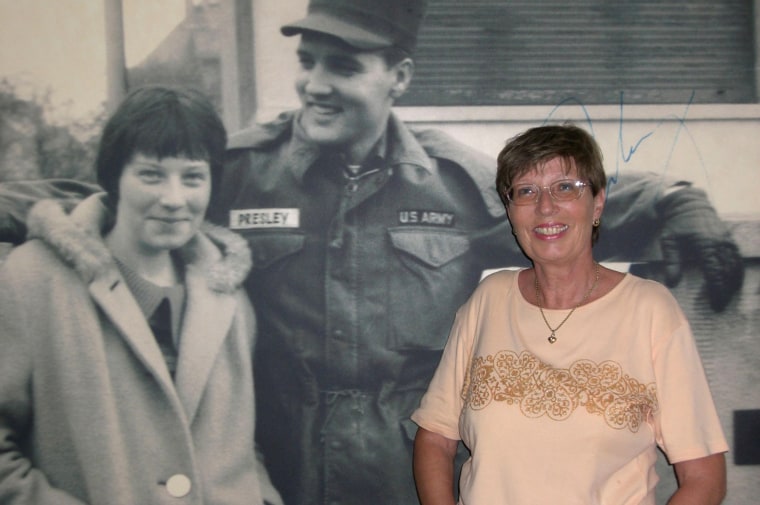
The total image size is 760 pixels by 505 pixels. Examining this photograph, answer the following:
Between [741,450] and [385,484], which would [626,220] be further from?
[385,484]

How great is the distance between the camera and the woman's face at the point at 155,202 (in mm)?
2176

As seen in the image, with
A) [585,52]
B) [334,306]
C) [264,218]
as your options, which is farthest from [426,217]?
[585,52]

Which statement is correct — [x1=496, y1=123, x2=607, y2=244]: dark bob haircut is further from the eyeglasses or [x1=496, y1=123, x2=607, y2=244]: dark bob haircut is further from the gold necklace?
the gold necklace

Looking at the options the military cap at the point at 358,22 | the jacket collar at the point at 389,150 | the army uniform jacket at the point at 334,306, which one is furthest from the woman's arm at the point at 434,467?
the military cap at the point at 358,22

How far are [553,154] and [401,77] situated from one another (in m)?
0.61

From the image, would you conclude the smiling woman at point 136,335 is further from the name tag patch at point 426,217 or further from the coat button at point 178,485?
the name tag patch at point 426,217

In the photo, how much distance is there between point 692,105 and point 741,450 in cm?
110

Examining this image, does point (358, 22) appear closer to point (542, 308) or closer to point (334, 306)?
point (334, 306)

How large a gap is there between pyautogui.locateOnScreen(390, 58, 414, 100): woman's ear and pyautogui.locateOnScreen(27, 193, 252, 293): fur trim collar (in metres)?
0.64

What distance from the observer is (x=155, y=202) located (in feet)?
7.14

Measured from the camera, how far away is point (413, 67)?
227 centimetres

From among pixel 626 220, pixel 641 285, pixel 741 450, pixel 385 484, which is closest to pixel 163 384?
pixel 385 484

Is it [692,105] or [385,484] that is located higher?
A: [692,105]

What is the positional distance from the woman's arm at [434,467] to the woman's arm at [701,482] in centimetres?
56
